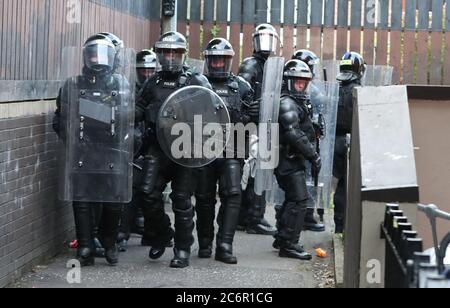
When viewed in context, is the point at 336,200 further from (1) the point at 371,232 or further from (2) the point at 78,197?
(1) the point at 371,232

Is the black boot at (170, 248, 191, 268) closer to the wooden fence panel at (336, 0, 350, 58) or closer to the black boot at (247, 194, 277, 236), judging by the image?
the black boot at (247, 194, 277, 236)

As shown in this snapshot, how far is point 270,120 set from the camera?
8.45 metres

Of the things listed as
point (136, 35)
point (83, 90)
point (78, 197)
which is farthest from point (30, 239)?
point (136, 35)

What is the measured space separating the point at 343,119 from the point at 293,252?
208 centimetres

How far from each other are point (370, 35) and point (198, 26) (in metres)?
2.84

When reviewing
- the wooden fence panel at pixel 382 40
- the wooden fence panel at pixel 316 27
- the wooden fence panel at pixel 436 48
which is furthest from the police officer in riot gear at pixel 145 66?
the wooden fence panel at pixel 436 48

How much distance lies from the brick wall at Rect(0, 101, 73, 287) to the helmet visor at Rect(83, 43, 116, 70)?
0.62 metres

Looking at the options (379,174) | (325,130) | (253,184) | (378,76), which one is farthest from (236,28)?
(379,174)

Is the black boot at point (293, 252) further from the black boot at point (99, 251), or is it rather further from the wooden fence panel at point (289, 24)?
the wooden fence panel at point (289, 24)

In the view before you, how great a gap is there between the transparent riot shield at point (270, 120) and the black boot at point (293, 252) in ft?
2.32

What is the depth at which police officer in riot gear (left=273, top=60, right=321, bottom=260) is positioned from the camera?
27.6 ft

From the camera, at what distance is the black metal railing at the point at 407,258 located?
111 inches

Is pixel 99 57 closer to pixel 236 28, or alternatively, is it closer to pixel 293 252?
pixel 293 252

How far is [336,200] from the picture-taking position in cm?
996
